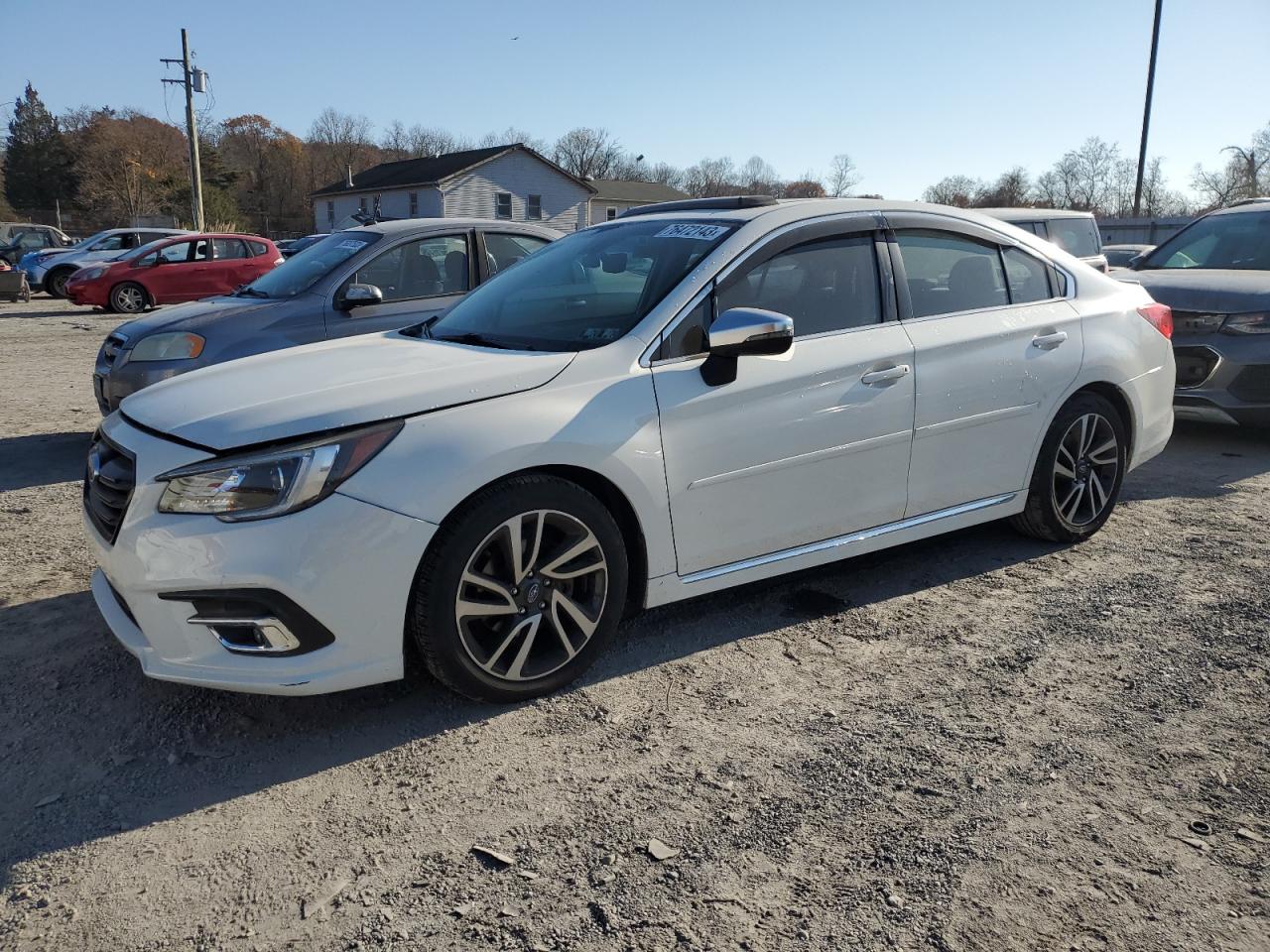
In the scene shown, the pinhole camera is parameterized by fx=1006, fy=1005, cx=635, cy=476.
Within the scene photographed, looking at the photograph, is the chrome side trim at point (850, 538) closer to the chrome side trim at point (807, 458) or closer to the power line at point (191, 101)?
the chrome side trim at point (807, 458)

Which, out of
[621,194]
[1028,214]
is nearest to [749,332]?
[1028,214]

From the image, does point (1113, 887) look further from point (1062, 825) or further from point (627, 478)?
point (627, 478)

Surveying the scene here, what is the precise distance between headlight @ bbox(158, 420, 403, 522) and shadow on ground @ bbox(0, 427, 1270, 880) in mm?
794

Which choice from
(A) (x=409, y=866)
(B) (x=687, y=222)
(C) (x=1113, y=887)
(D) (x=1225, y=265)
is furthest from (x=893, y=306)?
(D) (x=1225, y=265)

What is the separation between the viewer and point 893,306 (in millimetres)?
4336

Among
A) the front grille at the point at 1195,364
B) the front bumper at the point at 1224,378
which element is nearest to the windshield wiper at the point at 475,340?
the front grille at the point at 1195,364

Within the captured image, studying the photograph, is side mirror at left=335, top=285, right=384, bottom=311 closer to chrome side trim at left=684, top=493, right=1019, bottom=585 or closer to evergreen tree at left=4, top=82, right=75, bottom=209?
chrome side trim at left=684, top=493, right=1019, bottom=585

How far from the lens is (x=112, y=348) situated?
7.41 m

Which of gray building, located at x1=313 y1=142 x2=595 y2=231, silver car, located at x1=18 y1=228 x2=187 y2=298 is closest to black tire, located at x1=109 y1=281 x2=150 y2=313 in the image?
silver car, located at x1=18 y1=228 x2=187 y2=298

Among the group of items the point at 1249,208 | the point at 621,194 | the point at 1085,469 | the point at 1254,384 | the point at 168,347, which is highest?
the point at 621,194

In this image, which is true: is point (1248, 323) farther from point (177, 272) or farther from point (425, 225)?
point (177, 272)

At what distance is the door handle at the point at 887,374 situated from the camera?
Answer: 4102mm

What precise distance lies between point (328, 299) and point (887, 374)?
441cm

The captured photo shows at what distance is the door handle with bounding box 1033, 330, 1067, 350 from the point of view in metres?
4.70
